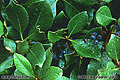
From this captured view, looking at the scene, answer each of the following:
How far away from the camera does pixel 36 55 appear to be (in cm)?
56

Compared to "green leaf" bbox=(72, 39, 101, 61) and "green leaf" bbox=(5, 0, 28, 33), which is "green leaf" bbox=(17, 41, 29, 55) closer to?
"green leaf" bbox=(5, 0, 28, 33)

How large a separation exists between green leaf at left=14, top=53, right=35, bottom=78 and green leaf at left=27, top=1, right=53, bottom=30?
0.12 metres

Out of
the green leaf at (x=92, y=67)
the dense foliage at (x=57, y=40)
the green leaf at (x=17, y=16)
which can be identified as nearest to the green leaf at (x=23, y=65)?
the dense foliage at (x=57, y=40)

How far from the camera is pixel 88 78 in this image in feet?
1.91

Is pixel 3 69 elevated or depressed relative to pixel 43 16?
depressed

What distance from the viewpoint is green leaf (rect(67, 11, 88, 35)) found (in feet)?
1.85

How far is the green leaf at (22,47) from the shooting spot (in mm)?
560

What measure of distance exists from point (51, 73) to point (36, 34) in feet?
0.48

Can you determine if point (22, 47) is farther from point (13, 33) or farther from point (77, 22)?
point (77, 22)

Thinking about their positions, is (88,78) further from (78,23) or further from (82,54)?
(78,23)

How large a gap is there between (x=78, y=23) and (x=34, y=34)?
0.54 ft

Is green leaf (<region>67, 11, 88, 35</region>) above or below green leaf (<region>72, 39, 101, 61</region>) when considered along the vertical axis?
above

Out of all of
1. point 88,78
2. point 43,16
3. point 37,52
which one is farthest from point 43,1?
point 88,78

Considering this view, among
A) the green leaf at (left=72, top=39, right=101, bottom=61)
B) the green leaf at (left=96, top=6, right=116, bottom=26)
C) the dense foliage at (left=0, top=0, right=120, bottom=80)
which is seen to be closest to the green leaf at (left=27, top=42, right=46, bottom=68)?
the dense foliage at (left=0, top=0, right=120, bottom=80)
